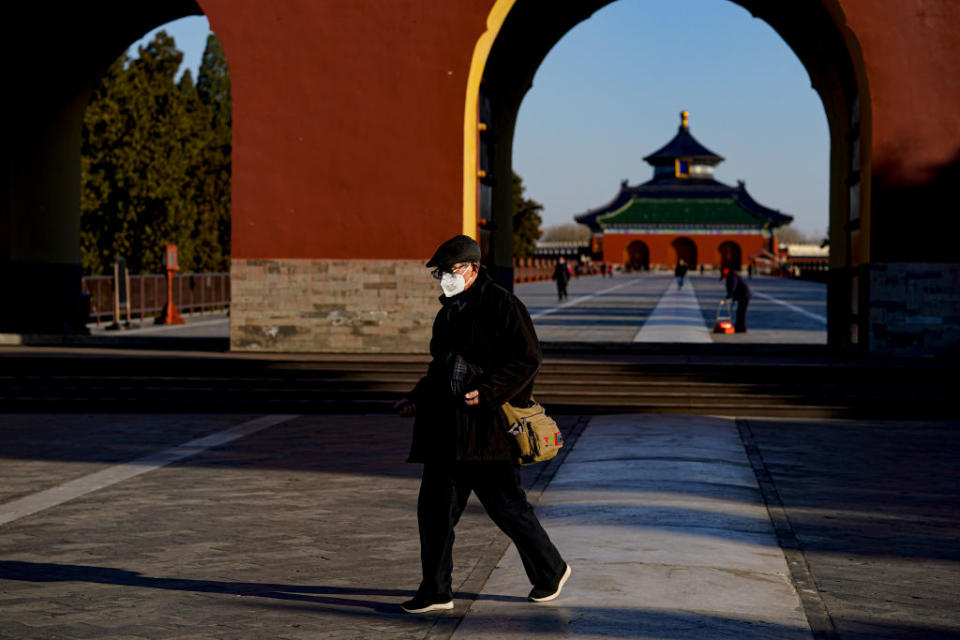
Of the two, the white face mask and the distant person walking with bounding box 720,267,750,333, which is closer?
the white face mask

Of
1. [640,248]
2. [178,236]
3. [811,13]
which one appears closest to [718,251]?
[640,248]

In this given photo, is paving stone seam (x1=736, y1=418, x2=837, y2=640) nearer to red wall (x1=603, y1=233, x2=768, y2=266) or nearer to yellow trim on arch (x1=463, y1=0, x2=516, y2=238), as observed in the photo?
yellow trim on arch (x1=463, y1=0, x2=516, y2=238)

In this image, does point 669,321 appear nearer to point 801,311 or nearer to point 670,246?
point 801,311

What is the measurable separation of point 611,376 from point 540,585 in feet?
27.8

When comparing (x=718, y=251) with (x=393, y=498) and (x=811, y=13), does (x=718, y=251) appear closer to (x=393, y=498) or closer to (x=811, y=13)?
(x=811, y=13)

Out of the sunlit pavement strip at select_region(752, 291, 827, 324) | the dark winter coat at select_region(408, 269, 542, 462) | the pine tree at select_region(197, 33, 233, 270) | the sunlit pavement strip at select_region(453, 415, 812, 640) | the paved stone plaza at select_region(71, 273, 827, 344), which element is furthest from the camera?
the pine tree at select_region(197, 33, 233, 270)

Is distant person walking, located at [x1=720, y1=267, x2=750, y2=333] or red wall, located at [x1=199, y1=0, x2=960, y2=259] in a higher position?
red wall, located at [x1=199, y1=0, x2=960, y2=259]

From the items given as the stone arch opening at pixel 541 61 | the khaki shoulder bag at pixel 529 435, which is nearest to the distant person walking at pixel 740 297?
the stone arch opening at pixel 541 61

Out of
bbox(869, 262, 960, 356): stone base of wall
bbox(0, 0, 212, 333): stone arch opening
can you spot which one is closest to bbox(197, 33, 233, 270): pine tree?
bbox(0, 0, 212, 333): stone arch opening

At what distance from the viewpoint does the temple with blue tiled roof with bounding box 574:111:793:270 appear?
112m

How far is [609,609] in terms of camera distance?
5457 millimetres

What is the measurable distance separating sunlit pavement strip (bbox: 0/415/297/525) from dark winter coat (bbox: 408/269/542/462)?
341 cm

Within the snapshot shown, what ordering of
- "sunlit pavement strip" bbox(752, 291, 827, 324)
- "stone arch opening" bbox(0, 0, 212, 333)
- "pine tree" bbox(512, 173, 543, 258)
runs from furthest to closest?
"pine tree" bbox(512, 173, 543, 258) → "sunlit pavement strip" bbox(752, 291, 827, 324) → "stone arch opening" bbox(0, 0, 212, 333)

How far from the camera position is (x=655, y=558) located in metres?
6.40
